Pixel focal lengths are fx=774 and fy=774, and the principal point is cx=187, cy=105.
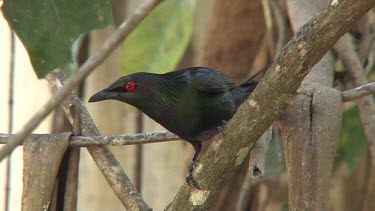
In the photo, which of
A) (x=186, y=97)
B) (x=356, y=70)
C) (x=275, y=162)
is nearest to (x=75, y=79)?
(x=186, y=97)

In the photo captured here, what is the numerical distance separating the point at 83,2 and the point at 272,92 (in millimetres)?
496

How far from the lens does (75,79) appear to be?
105 cm

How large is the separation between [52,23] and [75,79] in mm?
503

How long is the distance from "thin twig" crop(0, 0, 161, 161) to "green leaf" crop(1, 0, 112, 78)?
0.39 m

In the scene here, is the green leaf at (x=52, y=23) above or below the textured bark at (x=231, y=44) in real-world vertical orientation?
below

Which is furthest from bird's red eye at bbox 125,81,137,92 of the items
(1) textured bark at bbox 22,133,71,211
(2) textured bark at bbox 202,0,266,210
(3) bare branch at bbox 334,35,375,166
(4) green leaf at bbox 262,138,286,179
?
(2) textured bark at bbox 202,0,266,210

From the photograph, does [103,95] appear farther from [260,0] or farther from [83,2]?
[260,0]

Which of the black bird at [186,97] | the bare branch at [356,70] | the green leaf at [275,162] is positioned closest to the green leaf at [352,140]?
the green leaf at [275,162]

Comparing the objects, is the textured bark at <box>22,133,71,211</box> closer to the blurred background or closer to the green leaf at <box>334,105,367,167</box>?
the blurred background

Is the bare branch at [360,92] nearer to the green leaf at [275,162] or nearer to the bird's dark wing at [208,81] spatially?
the bird's dark wing at [208,81]

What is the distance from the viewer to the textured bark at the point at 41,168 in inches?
82.3

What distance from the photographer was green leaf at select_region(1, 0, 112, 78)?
1.47m

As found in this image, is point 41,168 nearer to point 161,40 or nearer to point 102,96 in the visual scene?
point 102,96

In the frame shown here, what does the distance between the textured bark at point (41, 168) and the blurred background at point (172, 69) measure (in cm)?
102
